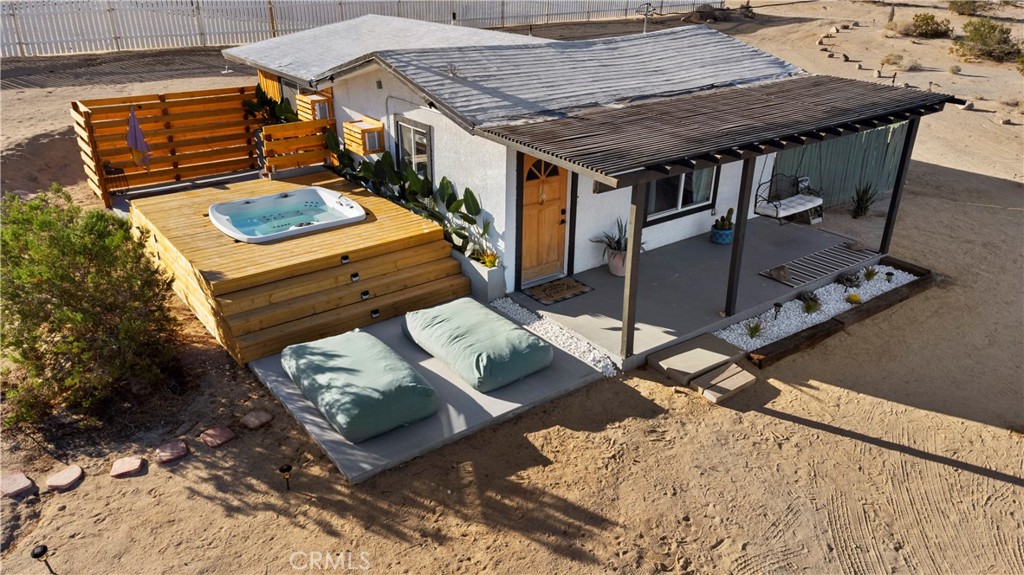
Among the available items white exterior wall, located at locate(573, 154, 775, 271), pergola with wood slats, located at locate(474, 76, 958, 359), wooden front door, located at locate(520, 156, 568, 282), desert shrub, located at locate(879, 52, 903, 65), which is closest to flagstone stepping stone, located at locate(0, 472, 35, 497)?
pergola with wood slats, located at locate(474, 76, 958, 359)

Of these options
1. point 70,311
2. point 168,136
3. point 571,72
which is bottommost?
point 70,311

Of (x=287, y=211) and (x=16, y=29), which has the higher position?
(x=16, y=29)

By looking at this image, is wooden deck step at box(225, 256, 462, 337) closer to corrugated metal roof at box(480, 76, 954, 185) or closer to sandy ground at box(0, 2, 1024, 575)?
sandy ground at box(0, 2, 1024, 575)

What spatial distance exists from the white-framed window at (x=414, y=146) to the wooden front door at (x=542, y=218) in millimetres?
2059

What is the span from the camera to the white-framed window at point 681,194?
12039mm

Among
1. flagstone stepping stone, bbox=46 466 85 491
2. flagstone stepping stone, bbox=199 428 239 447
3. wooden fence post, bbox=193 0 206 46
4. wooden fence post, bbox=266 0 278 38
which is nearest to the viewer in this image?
flagstone stepping stone, bbox=46 466 85 491

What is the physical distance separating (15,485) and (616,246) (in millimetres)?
8667

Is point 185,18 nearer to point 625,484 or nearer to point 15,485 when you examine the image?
point 15,485

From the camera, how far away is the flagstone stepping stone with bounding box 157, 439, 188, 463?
7.39 metres

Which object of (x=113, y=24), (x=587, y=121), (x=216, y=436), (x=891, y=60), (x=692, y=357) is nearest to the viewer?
(x=216, y=436)

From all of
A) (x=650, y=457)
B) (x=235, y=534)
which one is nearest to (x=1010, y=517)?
(x=650, y=457)

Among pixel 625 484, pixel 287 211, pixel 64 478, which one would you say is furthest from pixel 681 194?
pixel 64 478

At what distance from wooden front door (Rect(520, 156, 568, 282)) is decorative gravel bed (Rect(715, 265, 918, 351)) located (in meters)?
2.90

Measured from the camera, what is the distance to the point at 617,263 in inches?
448
